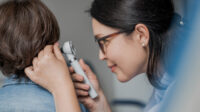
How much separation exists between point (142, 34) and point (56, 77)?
0.29 meters

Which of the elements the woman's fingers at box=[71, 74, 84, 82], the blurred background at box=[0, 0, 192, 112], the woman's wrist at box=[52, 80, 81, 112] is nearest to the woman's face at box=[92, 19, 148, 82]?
the woman's fingers at box=[71, 74, 84, 82]

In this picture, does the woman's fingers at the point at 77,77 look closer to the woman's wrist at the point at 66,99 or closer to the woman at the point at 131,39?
the woman at the point at 131,39

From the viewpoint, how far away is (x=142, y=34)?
0.72m

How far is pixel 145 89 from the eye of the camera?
1311 mm

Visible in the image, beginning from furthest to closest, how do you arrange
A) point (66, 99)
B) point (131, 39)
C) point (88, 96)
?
point (88, 96) < point (131, 39) < point (66, 99)

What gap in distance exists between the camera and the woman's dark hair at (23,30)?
736mm

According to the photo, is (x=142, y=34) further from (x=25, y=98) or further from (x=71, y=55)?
(x=25, y=98)

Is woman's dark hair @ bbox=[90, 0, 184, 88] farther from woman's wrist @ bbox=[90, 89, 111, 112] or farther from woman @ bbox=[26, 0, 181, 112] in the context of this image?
woman's wrist @ bbox=[90, 89, 111, 112]

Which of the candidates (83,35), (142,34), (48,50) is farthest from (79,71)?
(83,35)

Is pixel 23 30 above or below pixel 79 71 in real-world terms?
above

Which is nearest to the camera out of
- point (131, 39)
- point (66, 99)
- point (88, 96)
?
point (66, 99)

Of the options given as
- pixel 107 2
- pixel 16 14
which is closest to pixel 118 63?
pixel 107 2

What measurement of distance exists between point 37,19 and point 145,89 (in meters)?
0.78

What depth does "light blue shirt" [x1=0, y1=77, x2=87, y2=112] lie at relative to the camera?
2.34ft
